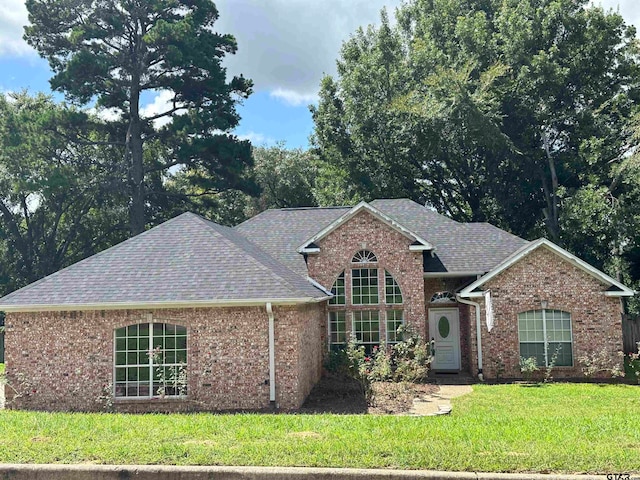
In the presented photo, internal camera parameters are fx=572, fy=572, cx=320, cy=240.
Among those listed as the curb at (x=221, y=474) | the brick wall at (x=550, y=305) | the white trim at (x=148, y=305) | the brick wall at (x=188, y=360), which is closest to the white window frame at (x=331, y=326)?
the brick wall at (x=550, y=305)

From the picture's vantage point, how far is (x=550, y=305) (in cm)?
1731

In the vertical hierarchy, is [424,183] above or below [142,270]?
above

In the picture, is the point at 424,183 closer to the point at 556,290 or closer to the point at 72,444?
the point at 556,290

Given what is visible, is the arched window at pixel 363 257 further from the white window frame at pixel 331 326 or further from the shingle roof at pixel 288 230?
the shingle roof at pixel 288 230

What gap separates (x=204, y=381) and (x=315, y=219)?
10.8m

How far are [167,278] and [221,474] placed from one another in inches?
302

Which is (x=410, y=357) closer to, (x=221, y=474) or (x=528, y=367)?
(x=528, y=367)

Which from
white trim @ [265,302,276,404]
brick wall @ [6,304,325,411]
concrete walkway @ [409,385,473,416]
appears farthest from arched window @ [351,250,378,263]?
white trim @ [265,302,276,404]

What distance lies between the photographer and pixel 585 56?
3134 cm

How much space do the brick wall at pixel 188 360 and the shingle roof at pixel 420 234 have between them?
6.24m

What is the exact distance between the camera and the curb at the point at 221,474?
687 cm

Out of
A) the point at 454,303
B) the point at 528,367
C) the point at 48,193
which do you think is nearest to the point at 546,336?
the point at 528,367

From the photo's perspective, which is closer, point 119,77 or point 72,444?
point 72,444

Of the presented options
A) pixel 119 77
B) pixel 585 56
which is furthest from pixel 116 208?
pixel 585 56
